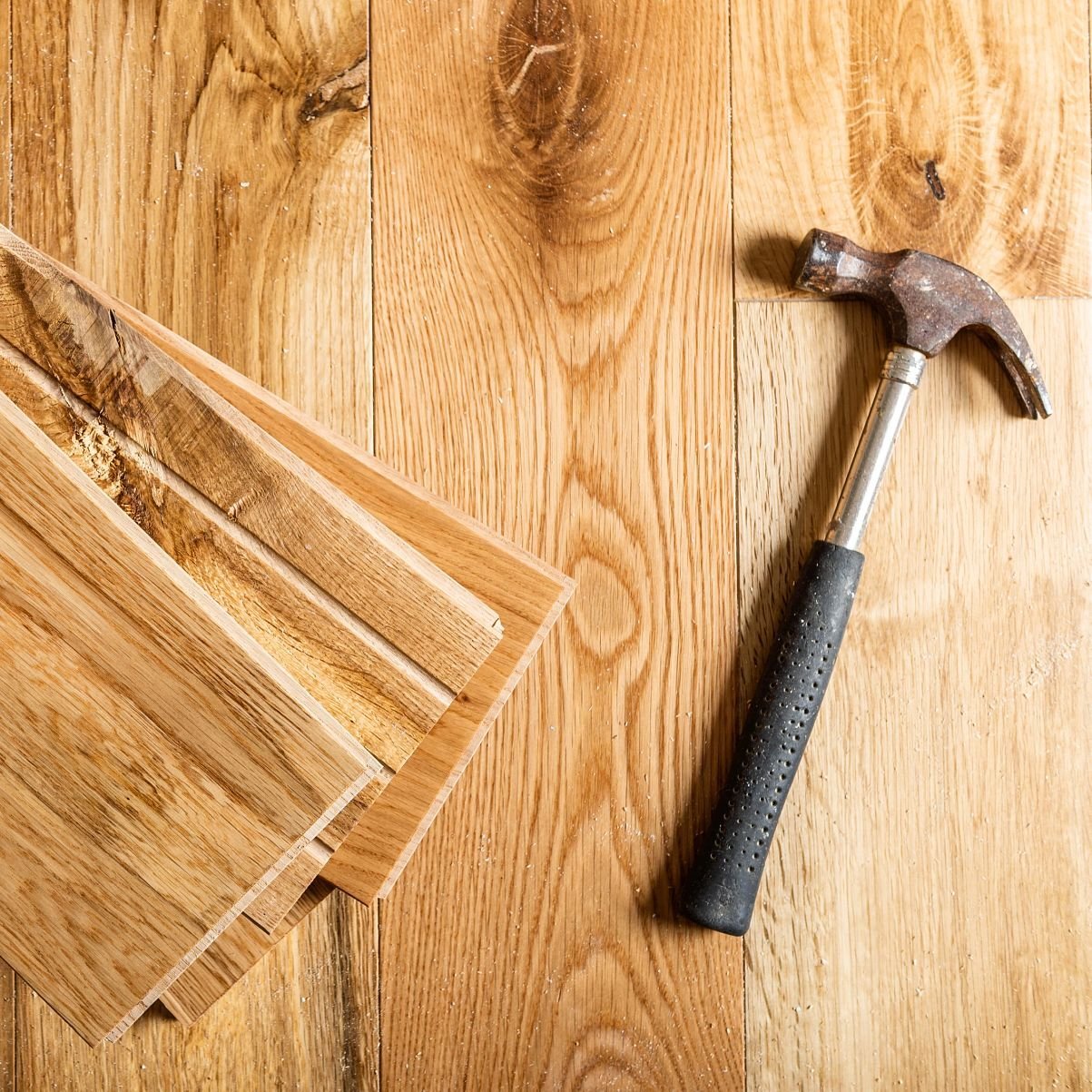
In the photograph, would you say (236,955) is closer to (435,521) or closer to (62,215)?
(435,521)

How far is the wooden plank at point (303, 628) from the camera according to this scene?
58 cm

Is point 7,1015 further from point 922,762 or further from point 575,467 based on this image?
point 922,762

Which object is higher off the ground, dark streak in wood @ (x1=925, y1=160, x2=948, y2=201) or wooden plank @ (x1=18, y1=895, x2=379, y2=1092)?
dark streak in wood @ (x1=925, y1=160, x2=948, y2=201)

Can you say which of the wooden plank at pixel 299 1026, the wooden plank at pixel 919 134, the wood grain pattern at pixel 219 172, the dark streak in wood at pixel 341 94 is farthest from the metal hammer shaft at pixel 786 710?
the dark streak in wood at pixel 341 94

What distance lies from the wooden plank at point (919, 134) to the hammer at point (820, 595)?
0.06 metres

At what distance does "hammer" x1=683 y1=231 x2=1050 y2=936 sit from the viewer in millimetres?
721

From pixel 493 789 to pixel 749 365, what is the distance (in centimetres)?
38

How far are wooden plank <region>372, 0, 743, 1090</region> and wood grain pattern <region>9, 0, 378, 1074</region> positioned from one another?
0.03 metres

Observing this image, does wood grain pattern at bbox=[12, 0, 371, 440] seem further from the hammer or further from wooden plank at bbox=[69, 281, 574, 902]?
the hammer

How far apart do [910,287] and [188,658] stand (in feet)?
1.82

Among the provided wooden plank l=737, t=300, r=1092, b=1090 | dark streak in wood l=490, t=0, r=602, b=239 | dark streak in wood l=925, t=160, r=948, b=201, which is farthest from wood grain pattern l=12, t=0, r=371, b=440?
dark streak in wood l=925, t=160, r=948, b=201

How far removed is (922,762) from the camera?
2.50 ft

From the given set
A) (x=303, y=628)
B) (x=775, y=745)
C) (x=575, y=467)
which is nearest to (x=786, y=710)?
(x=775, y=745)

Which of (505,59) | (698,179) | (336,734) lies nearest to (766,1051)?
(336,734)
